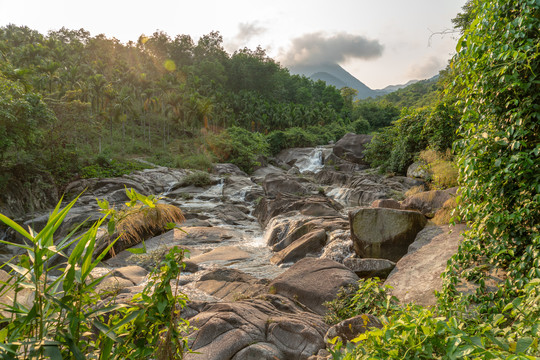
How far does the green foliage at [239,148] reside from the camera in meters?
38.4

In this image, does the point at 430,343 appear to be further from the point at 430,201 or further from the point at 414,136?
the point at 414,136

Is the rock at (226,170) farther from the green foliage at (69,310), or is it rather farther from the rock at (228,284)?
the green foliage at (69,310)

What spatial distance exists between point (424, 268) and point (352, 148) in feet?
98.0

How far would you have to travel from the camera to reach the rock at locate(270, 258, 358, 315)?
596 centimetres

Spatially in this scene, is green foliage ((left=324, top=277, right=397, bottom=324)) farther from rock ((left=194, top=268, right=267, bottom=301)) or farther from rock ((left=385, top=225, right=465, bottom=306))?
rock ((left=194, top=268, right=267, bottom=301))

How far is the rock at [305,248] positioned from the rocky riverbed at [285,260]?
0.03m

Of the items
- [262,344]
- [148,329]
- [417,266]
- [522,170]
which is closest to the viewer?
[148,329]

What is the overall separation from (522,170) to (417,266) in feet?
9.96

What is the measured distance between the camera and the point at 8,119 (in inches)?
645

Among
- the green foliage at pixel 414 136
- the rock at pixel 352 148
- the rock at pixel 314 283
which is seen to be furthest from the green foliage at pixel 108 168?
the rock at pixel 314 283

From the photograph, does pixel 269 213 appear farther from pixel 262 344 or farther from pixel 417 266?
pixel 262 344

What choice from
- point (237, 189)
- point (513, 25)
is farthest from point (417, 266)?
point (237, 189)

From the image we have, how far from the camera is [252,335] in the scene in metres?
4.30

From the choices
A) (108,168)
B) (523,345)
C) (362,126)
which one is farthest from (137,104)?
(523,345)
